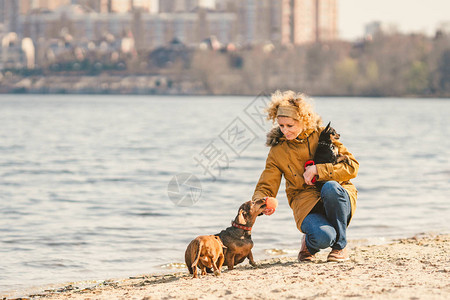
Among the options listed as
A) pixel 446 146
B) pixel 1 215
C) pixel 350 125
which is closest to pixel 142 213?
pixel 1 215

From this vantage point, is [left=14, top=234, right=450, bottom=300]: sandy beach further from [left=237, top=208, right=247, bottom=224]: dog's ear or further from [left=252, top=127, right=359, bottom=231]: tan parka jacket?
[left=252, top=127, right=359, bottom=231]: tan parka jacket

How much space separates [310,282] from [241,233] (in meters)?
0.95

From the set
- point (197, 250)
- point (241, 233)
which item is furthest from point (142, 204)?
point (197, 250)

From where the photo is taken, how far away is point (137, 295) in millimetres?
5848

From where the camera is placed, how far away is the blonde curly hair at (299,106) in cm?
648

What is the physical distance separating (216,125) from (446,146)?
61.9 ft

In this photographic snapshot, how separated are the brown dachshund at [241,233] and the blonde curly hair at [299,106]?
0.77 m

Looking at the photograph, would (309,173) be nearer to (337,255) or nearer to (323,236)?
(323,236)

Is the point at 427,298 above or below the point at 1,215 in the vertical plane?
above

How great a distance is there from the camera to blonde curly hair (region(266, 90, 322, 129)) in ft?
21.3

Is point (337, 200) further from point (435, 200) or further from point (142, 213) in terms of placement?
point (435, 200)

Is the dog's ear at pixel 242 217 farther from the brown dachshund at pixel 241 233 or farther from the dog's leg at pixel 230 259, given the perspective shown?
the dog's leg at pixel 230 259

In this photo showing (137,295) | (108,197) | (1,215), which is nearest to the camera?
(137,295)

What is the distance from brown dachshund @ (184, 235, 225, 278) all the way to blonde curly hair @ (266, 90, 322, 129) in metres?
1.22
